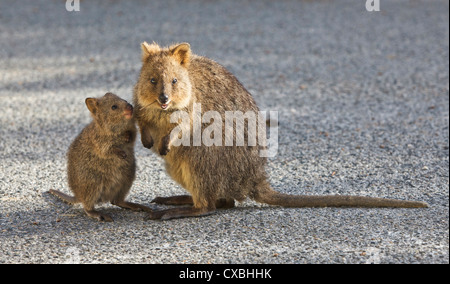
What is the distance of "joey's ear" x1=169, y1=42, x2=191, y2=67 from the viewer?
5.05 meters

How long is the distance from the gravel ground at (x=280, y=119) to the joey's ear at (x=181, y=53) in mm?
1271

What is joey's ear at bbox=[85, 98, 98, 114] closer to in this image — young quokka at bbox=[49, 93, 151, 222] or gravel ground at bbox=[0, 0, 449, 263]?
young quokka at bbox=[49, 93, 151, 222]

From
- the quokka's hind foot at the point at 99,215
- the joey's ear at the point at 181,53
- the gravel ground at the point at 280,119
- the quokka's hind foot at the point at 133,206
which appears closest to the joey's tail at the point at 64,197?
the gravel ground at the point at 280,119

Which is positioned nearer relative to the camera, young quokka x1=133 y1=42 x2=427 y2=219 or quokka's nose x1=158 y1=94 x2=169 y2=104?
quokka's nose x1=158 y1=94 x2=169 y2=104

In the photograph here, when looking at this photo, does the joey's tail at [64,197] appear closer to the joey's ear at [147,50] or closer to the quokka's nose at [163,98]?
the quokka's nose at [163,98]

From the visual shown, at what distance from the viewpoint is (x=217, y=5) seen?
14.6m

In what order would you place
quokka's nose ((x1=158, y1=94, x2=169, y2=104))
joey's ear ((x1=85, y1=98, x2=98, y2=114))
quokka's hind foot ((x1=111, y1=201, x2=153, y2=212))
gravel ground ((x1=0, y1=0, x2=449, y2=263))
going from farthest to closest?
quokka's hind foot ((x1=111, y1=201, x2=153, y2=212)), joey's ear ((x1=85, y1=98, x2=98, y2=114)), quokka's nose ((x1=158, y1=94, x2=169, y2=104)), gravel ground ((x1=0, y1=0, x2=449, y2=263))

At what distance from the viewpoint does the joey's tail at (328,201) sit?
17.1 ft

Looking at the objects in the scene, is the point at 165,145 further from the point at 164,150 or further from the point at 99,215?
the point at 99,215

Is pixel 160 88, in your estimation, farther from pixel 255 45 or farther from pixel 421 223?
pixel 255 45

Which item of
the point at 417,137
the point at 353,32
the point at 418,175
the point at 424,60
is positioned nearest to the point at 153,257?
the point at 418,175

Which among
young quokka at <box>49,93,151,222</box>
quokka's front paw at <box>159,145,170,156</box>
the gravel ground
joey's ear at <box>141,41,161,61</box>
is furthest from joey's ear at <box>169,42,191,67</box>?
the gravel ground


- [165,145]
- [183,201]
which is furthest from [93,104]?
[183,201]

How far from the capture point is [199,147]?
504cm
